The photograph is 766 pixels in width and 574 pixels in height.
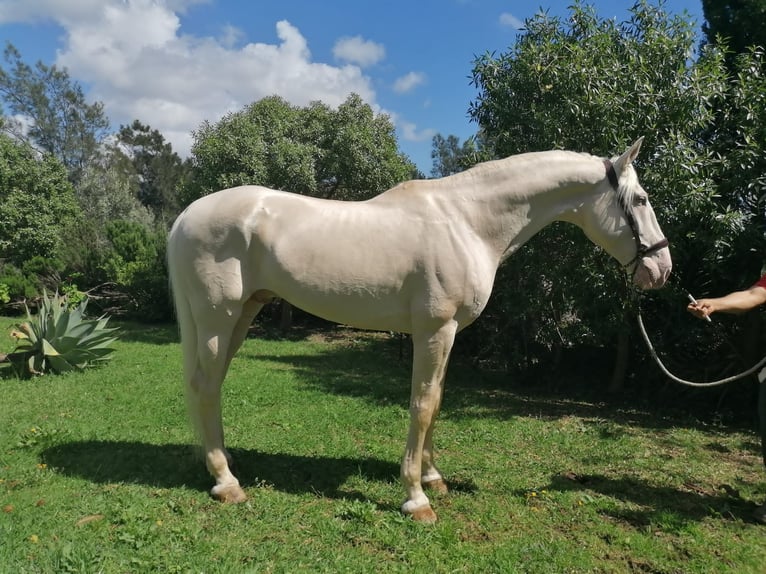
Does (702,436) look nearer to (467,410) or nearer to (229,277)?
(467,410)

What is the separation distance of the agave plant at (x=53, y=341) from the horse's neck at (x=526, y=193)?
631 cm

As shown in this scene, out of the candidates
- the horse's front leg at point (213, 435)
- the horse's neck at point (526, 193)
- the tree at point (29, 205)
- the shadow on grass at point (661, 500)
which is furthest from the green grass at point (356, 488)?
the tree at point (29, 205)

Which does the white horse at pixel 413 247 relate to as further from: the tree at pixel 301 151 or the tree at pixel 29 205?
the tree at pixel 29 205

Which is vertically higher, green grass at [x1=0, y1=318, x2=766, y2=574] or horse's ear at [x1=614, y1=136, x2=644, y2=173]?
horse's ear at [x1=614, y1=136, x2=644, y2=173]

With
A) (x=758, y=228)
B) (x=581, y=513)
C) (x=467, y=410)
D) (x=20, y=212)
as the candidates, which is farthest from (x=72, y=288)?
(x=758, y=228)

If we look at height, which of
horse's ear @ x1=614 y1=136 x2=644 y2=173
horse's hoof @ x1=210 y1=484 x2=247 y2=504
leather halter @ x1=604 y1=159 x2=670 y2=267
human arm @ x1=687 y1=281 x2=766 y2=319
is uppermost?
horse's ear @ x1=614 y1=136 x2=644 y2=173

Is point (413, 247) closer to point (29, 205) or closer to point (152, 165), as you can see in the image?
point (29, 205)

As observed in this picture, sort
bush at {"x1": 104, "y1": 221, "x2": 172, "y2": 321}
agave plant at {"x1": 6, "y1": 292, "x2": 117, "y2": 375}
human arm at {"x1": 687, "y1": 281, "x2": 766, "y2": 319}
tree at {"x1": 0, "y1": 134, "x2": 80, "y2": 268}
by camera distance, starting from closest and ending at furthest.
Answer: human arm at {"x1": 687, "y1": 281, "x2": 766, "y2": 319} → agave plant at {"x1": 6, "y1": 292, "x2": 117, "y2": 375} → bush at {"x1": 104, "y1": 221, "x2": 172, "y2": 321} → tree at {"x1": 0, "y1": 134, "x2": 80, "y2": 268}

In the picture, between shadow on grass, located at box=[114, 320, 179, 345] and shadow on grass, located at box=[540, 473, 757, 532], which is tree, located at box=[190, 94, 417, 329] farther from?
shadow on grass, located at box=[540, 473, 757, 532]

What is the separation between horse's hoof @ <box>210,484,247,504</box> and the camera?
3117 mm

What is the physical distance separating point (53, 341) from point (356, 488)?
5.57 metres

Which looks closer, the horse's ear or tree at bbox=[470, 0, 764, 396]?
the horse's ear

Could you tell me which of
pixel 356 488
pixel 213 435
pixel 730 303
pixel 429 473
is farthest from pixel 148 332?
pixel 730 303

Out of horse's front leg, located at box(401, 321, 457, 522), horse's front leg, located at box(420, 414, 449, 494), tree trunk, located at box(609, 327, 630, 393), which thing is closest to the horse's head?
horse's front leg, located at box(401, 321, 457, 522)
